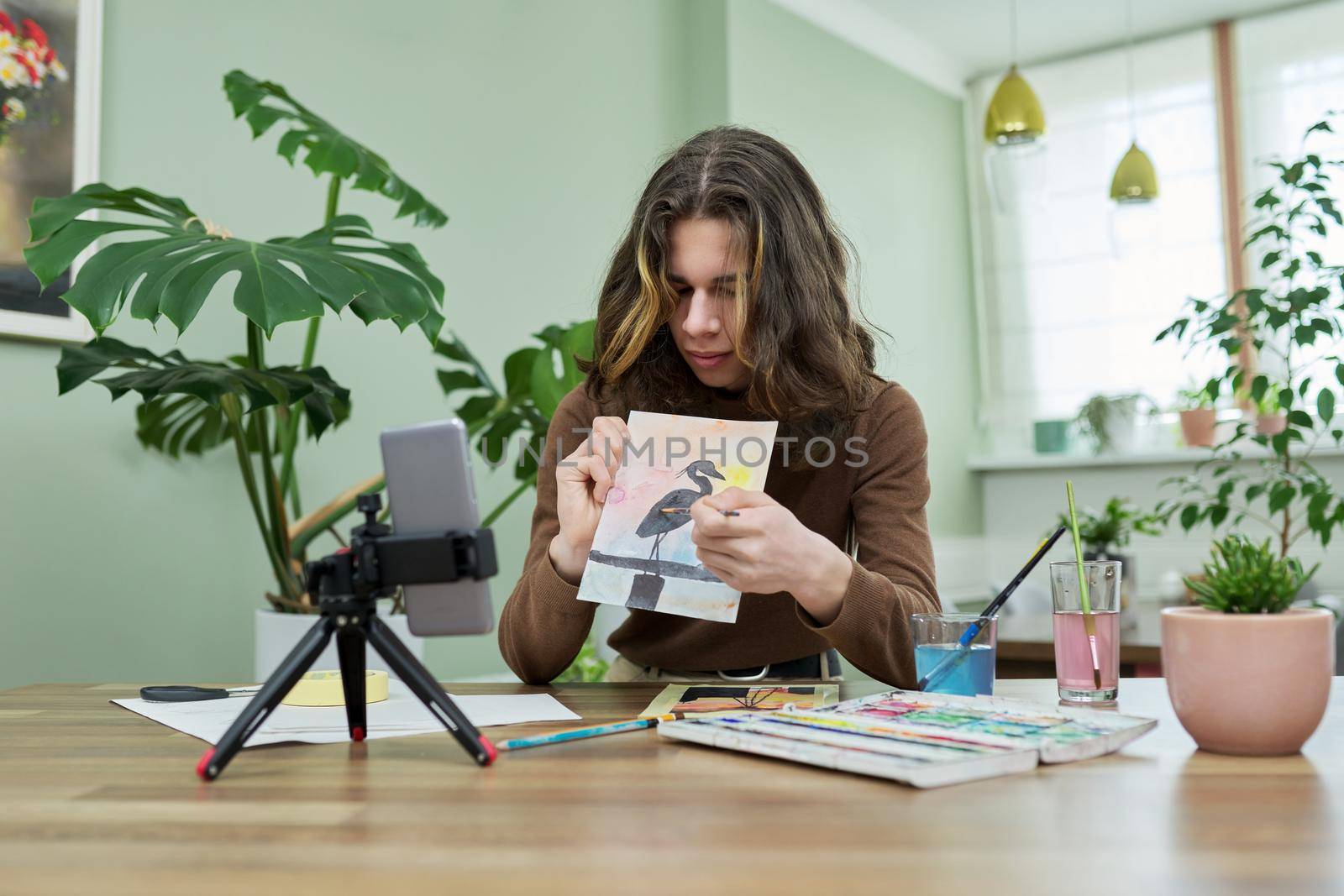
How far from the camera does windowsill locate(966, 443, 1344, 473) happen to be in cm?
419

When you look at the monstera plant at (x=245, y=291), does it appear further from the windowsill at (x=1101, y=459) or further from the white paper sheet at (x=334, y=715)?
the windowsill at (x=1101, y=459)

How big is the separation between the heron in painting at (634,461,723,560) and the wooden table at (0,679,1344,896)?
32 cm

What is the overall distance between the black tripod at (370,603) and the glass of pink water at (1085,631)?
1.83 ft

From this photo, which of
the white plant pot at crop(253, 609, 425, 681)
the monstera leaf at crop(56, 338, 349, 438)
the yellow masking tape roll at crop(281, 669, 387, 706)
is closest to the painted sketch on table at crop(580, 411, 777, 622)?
the yellow masking tape roll at crop(281, 669, 387, 706)

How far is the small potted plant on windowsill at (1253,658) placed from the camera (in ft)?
2.52

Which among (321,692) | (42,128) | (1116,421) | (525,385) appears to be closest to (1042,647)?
(525,385)

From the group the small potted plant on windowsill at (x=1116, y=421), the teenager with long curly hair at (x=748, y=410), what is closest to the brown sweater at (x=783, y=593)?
the teenager with long curly hair at (x=748, y=410)

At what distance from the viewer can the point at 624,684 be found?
124 centimetres

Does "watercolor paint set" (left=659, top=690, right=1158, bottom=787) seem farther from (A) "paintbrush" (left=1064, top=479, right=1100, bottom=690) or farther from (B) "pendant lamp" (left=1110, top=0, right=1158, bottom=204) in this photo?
(B) "pendant lamp" (left=1110, top=0, right=1158, bottom=204)

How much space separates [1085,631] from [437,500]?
0.62 metres

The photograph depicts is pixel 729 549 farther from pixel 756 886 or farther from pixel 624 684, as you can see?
pixel 756 886

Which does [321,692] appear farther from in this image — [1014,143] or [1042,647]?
[1014,143]

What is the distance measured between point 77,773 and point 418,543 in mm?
314

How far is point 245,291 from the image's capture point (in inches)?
56.1
